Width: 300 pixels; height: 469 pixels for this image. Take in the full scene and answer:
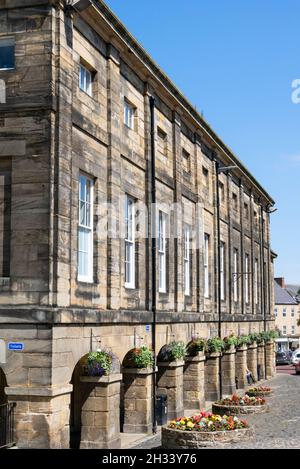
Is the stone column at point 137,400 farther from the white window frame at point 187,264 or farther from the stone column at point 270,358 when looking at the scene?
the stone column at point 270,358

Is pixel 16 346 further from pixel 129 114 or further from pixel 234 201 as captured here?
pixel 234 201

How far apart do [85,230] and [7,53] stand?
14.9 feet

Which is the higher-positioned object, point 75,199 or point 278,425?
point 75,199

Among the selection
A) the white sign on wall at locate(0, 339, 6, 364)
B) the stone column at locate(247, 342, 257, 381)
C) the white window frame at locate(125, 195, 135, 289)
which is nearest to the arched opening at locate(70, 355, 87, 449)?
the white window frame at locate(125, 195, 135, 289)

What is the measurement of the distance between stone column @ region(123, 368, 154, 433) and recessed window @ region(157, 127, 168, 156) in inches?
308

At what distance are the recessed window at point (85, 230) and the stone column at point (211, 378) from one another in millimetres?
12850

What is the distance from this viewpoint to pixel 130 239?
2019 cm

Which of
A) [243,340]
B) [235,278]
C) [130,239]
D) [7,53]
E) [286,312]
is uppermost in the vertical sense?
[7,53]

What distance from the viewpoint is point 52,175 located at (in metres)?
14.8

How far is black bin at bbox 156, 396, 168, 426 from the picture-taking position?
21.2 metres

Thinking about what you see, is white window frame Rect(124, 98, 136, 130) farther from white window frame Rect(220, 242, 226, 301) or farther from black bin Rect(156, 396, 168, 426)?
white window frame Rect(220, 242, 226, 301)

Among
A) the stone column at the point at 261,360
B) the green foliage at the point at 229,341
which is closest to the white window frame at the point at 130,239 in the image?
the green foliage at the point at 229,341

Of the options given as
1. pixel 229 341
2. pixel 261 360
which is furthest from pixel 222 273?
pixel 261 360

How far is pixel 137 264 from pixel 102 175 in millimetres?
3823
